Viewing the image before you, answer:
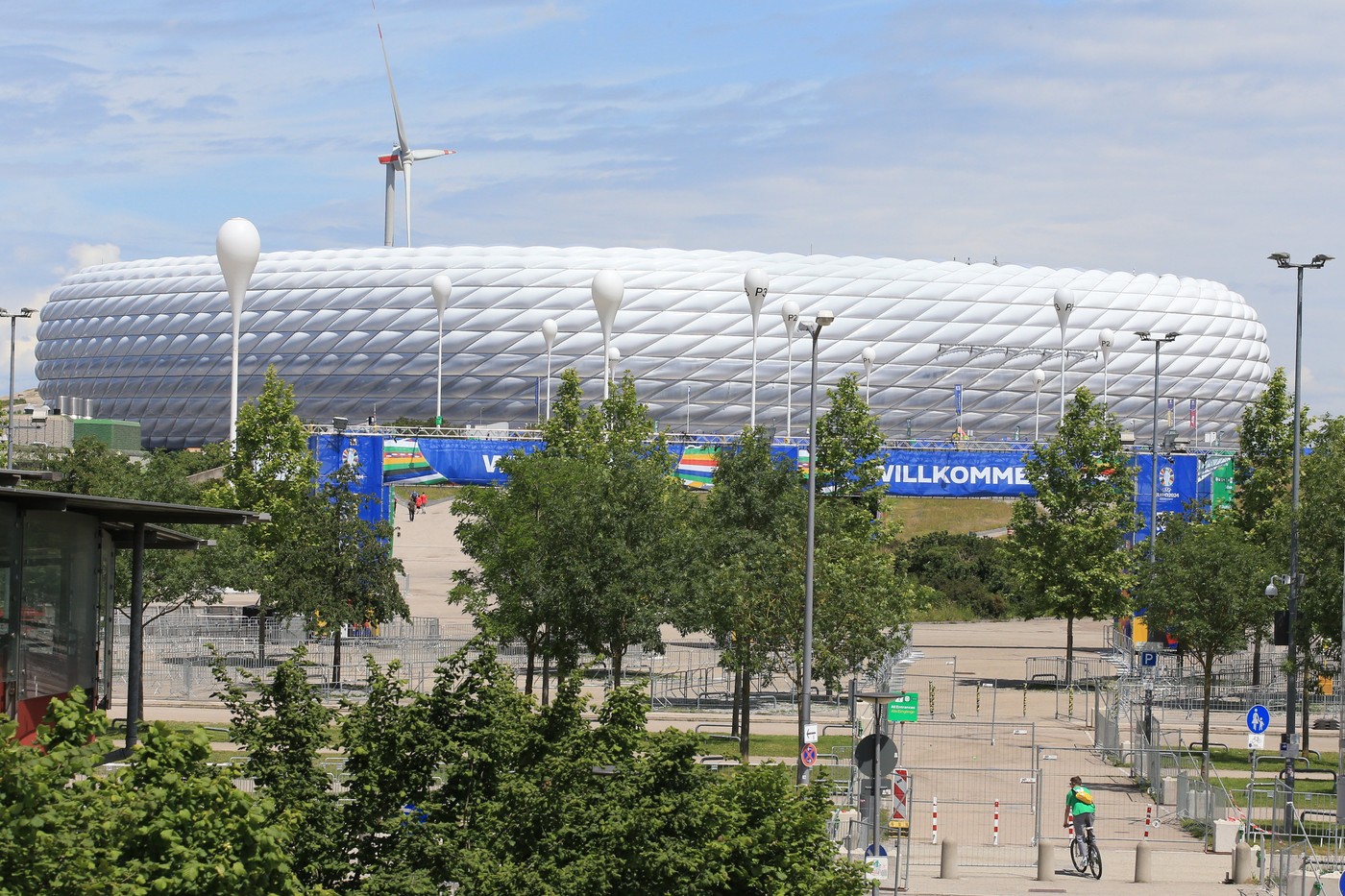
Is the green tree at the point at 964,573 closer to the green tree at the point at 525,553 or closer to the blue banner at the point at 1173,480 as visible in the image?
the blue banner at the point at 1173,480

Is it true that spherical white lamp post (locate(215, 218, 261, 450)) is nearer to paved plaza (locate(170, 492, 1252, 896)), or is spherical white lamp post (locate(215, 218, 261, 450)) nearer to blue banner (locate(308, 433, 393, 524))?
blue banner (locate(308, 433, 393, 524))

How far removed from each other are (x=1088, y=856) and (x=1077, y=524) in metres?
22.7

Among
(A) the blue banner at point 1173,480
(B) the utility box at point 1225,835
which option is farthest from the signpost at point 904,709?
(A) the blue banner at point 1173,480

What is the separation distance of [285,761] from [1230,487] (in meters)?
45.5

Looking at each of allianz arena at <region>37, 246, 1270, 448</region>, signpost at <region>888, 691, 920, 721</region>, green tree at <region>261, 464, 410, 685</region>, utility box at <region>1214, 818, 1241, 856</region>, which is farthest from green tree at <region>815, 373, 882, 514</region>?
allianz arena at <region>37, 246, 1270, 448</region>

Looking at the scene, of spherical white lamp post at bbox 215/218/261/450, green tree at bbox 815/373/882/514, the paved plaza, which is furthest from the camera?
spherical white lamp post at bbox 215/218/261/450

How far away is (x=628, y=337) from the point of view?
11375 cm

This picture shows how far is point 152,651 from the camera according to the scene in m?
39.7

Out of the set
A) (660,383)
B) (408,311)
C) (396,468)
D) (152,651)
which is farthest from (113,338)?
(152,651)

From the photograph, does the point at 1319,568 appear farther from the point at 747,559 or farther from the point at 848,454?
the point at 848,454

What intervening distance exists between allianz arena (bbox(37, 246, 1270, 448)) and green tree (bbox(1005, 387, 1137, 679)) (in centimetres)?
6396

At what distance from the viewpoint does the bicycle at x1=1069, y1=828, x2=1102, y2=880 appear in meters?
19.8

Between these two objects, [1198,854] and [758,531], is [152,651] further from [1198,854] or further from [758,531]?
[1198,854]

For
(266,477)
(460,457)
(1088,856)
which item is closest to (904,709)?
(1088,856)
